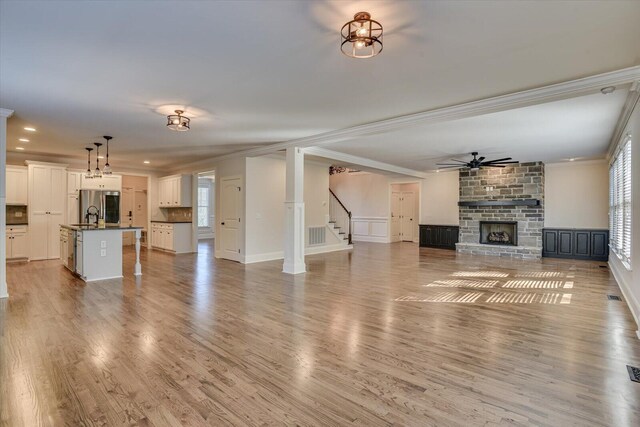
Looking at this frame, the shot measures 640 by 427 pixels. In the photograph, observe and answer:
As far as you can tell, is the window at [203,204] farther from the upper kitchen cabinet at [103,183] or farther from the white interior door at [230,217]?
the white interior door at [230,217]

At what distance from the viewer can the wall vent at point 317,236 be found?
30.7ft

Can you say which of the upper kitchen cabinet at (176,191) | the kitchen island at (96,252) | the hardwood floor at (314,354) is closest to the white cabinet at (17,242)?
the kitchen island at (96,252)

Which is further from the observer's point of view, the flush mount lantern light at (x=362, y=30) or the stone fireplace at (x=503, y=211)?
the stone fireplace at (x=503, y=211)

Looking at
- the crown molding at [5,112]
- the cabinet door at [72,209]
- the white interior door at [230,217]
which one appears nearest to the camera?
the crown molding at [5,112]

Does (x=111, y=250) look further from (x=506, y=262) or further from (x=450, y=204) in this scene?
(x=450, y=204)

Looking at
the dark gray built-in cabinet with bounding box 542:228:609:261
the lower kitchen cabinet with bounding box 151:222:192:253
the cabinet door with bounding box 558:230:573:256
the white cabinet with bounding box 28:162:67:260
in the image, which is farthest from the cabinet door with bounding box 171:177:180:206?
the cabinet door with bounding box 558:230:573:256

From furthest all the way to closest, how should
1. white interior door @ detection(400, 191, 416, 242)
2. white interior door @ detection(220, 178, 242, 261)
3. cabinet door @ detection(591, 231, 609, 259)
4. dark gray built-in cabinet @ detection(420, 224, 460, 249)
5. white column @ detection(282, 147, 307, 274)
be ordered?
white interior door @ detection(400, 191, 416, 242) → dark gray built-in cabinet @ detection(420, 224, 460, 249) → cabinet door @ detection(591, 231, 609, 259) → white interior door @ detection(220, 178, 242, 261) → white column @ detection(282, 147, 307, 274)

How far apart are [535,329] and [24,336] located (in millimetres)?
5064

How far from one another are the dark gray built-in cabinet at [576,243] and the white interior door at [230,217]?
26.6ft

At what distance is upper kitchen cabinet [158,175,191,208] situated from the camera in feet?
31.7

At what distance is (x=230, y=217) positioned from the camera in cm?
829

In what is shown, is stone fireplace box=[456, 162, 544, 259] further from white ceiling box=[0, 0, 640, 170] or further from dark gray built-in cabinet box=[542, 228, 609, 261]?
white ceiling box=[0, 0, 640, 170]

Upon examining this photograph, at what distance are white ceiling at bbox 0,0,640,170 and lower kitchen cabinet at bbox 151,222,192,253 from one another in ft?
14.7

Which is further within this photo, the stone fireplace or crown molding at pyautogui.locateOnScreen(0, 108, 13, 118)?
the stone fireplace
